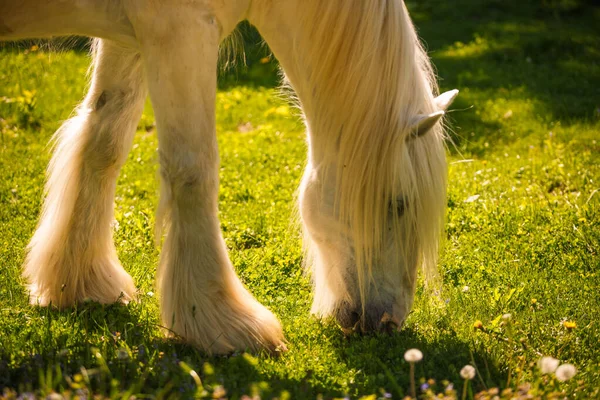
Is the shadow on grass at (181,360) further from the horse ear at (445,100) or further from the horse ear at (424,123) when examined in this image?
the horse ear at (445,100)

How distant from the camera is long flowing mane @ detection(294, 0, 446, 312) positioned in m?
3.28

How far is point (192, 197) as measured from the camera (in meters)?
3.24

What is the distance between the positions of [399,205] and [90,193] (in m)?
1.70

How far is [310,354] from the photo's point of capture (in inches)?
133

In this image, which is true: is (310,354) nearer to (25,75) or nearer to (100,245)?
(100,245)

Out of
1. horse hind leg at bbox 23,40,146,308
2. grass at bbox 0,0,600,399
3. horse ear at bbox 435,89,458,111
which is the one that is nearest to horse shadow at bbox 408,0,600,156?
grass at bbox 0,0,600,399

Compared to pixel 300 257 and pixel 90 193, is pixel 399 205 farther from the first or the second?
pixel 90 193

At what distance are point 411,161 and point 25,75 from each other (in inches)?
241

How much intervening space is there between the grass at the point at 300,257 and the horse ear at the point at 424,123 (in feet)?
2.91

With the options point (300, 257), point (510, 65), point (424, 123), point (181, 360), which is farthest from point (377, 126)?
point (510, 65)

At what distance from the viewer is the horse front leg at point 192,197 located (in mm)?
3094

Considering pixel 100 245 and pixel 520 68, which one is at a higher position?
pixel 520 68

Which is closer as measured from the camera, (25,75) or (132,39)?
(132,39)

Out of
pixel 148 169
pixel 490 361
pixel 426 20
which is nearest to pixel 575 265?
pixel 490 361
